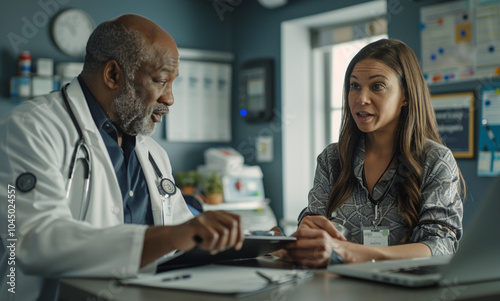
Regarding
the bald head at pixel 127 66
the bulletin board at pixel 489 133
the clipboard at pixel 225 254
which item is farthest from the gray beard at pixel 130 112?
the bulletin board at pixel 489 133

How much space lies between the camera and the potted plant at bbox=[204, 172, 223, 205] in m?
3.90

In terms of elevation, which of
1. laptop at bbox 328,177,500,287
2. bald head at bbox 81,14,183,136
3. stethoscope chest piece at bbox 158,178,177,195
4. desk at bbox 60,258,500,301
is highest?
bald head at bbox 81,14,183,136

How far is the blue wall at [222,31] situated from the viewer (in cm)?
367

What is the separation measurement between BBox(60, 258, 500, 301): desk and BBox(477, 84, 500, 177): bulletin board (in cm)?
212

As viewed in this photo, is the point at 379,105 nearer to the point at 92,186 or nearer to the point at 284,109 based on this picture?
the point at 92,186

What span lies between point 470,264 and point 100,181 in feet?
2.97

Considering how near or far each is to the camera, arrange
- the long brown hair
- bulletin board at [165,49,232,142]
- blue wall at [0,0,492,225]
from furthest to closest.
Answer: bulletin board at [165,49,232,142], blue wall at [0,0,492,225], the long brown hair

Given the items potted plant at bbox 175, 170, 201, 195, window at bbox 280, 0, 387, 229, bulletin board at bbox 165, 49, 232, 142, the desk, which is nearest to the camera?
the desk

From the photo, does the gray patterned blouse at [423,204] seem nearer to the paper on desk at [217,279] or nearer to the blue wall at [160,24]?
the paper on desk at [217,279]

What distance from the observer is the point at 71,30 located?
3.90m

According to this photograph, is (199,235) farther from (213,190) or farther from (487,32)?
(213,190)

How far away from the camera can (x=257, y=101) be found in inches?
173

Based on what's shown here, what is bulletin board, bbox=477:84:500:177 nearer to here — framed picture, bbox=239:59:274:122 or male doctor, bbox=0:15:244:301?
framed picture, bbox=239:59:274:122

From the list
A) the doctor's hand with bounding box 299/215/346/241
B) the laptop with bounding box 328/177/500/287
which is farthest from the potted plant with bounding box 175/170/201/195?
the laptop with bounding box 328/177/500/287
